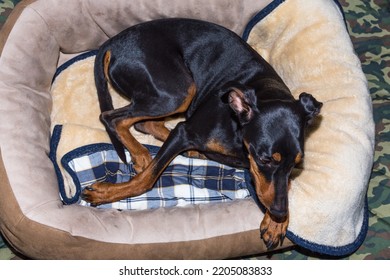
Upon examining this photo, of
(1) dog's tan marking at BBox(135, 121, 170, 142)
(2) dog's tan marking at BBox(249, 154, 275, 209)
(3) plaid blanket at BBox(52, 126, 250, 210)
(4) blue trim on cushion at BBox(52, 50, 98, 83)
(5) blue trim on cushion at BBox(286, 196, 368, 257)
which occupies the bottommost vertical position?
(5) blue trim on cushion at BBox(286, 196, 368, 257)

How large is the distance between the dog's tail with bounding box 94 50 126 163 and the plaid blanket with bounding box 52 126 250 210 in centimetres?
17

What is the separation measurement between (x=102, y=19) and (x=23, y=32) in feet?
2.02

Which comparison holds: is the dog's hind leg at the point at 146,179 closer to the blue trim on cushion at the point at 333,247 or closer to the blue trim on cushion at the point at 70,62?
the blue trim on cushion at the point at 333,247

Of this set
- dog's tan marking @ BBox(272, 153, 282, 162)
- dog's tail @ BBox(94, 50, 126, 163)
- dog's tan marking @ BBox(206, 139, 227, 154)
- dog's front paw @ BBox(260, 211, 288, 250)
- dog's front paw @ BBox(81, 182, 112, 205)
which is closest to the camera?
dog's tan marking @ BBox(272, 153, 282, 162)

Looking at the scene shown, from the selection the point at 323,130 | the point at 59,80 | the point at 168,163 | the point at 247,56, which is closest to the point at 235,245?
the point at 168,163

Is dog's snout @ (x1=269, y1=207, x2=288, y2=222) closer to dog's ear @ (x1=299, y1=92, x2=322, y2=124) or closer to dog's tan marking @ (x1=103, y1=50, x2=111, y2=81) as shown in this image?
dog's ear @ (x1=299, y1=92, x2=322, y2=124)

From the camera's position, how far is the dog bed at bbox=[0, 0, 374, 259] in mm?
4027

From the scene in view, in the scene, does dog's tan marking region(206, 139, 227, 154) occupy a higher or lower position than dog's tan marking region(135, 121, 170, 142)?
higher

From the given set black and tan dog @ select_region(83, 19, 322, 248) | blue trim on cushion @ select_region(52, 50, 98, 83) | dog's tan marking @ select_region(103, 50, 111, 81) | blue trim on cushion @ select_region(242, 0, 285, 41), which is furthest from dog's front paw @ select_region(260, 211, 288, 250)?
blue trim on cushion @ select_region(52, 50, 98, 83)

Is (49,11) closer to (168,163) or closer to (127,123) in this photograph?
(127,123)

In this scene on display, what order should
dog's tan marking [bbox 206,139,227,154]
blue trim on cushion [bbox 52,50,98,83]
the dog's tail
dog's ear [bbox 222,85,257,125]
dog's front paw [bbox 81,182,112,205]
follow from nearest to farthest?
dog's ear [bbox 222,85,257,125], dog's tan marking [bbox 206,139,227,154], dog's front paw [bbox 81,182,112,205], the dog's tail, blue trim on cushion [bbox 52,50,98,83]

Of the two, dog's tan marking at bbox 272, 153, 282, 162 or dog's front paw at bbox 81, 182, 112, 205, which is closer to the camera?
dog's tan marking at bbox 272, 153, 282, 162
